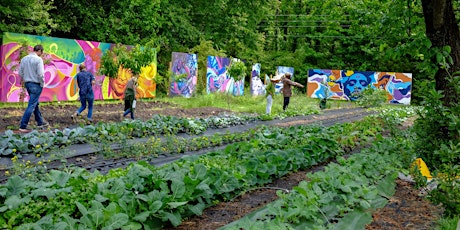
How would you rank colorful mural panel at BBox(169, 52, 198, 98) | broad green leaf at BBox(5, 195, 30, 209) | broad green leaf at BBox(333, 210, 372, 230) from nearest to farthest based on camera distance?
broad green leaf at BBox(5, 195, 30, 209) < broad green leaf at BBox(333, 210, 372, 230) < colorful mural panel at BBox(169, 52, 198, 98)

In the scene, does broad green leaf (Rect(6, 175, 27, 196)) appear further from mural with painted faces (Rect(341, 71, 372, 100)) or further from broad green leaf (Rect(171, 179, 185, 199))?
mural with painted faces (Rect(341, 71, 372, 100))

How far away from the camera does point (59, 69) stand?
58.3 ft

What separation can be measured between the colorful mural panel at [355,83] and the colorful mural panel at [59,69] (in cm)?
1625

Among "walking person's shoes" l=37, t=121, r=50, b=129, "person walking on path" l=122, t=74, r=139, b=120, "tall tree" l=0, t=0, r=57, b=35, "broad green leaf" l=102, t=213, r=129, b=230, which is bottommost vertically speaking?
"walking person's shoes" l=37, t=121, r=50, b=129

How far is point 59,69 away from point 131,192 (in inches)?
571

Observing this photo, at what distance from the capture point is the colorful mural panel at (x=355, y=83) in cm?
3388

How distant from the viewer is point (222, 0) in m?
32.3

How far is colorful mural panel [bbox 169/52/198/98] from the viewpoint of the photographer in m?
24.4

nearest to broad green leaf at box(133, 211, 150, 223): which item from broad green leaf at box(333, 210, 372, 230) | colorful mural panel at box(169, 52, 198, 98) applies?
broad green leaf at box(333, 210, 372, 230)

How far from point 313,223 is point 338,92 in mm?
32114

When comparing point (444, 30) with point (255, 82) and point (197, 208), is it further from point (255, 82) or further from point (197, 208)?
point (255, 82)

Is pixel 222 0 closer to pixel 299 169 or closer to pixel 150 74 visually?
pixel 150 74

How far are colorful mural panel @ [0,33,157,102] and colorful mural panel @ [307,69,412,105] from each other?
1625 cm

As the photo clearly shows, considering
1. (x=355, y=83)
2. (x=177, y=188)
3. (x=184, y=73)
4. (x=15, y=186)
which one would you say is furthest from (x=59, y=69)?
(x=355, y=83)
